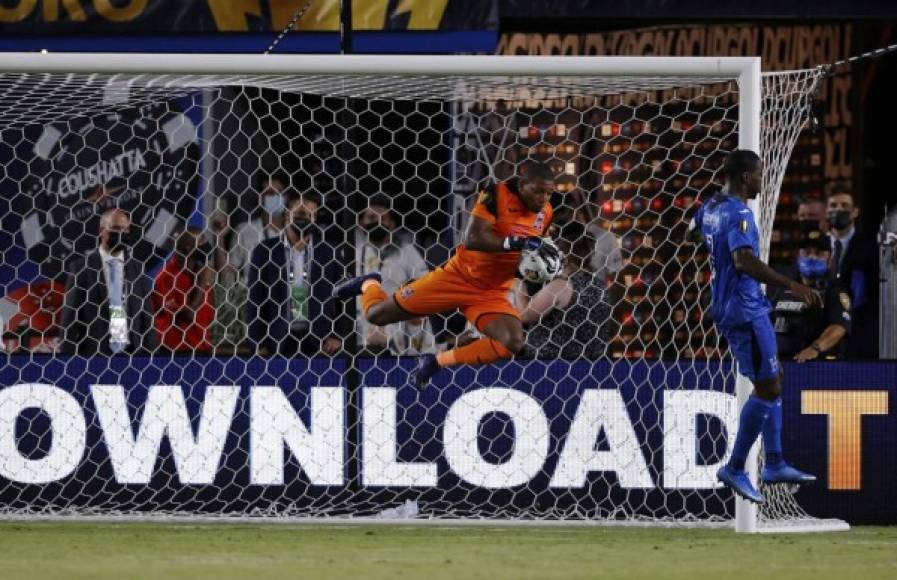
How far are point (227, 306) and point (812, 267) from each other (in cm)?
338

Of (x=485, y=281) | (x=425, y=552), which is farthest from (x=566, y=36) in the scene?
(x=425, y=552)

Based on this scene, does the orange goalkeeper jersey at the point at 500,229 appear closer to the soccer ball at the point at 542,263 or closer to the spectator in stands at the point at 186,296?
the soccer ball at the point at 542,263

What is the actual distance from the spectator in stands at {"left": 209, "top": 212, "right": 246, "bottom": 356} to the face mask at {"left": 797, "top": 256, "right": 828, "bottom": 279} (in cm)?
324

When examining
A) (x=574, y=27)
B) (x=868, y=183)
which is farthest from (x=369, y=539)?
(x=868, y=183)

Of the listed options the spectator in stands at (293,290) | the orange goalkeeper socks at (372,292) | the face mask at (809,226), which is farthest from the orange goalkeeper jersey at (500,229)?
the face mask at (809,226)

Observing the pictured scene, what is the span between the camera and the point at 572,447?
10711 mm

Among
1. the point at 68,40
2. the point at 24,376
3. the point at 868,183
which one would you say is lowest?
the point at 24,376

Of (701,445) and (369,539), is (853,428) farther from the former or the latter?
(369,539)

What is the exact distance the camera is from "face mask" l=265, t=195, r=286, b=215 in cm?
1156

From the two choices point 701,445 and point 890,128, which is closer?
point 701,445

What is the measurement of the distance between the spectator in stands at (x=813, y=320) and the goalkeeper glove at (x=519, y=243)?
159 centimetres

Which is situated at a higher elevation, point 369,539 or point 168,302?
point 168,302

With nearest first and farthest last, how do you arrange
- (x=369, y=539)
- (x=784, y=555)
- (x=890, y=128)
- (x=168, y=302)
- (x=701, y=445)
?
(x=784, y=555)
(x=369, y=539)
(x=701, y=445)
(x=168, y=302)
(x=890, y=128)

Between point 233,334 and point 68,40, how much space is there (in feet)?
13.8
